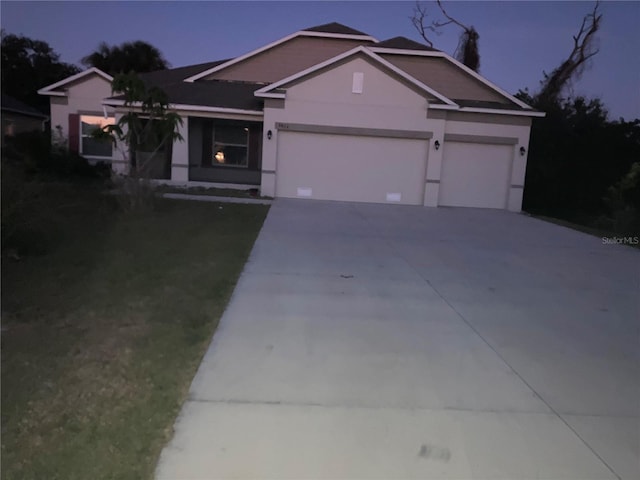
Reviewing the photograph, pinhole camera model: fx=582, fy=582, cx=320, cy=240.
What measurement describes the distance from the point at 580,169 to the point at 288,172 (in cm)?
1240

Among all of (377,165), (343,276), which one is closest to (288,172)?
(377,165)

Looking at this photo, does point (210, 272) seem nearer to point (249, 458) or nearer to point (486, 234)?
point (249, 458)

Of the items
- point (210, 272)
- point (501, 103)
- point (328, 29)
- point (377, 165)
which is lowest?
point (210, 272)

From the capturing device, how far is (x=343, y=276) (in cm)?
839

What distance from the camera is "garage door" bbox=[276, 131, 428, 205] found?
63.1 ft

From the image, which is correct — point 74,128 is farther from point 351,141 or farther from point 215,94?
point 351,141

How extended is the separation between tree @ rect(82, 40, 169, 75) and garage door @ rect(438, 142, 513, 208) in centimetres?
2790

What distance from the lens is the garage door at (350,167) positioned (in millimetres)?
19234

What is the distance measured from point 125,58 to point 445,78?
27.5 m

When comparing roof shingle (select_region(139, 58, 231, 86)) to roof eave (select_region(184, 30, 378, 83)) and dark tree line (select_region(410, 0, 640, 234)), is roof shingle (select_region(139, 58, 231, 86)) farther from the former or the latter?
dark tree line (select_region(410, 0, 640, 234))

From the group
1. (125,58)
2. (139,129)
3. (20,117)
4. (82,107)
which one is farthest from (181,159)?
Answer: (125,58)

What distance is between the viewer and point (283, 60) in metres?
23.0

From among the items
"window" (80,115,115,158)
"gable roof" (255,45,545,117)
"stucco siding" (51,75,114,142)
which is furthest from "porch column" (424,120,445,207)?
"stucco siding" (51,75,114,142)

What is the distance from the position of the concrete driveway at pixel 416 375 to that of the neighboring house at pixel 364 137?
9.92m
